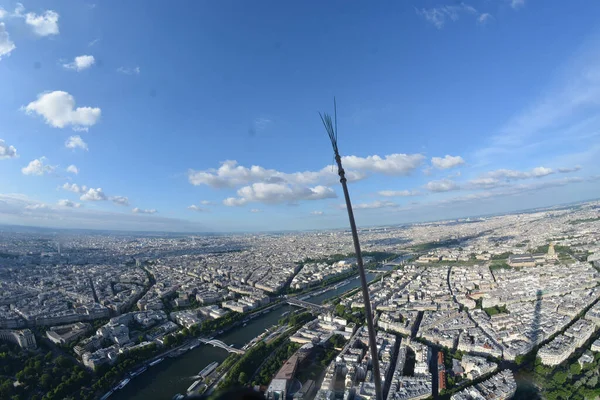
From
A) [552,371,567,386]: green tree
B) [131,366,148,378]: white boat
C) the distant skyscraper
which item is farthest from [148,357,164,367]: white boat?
the distant skyscraper

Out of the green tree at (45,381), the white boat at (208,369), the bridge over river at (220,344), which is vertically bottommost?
the white boat at (208,369)

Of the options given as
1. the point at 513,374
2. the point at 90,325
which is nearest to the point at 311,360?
the point at 513,374

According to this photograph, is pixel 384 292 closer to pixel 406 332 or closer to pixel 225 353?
pixel 406 332

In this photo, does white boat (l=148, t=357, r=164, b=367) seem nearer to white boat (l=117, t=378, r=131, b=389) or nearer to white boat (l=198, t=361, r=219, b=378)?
white boat (l=117, t=378, r=131, b=389)

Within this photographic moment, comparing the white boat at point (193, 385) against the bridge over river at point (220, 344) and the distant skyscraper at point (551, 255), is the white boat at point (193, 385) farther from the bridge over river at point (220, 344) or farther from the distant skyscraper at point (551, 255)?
the distant skyscraper at point (551, 255)

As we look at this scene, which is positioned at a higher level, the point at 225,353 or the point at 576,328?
the point at 576,328

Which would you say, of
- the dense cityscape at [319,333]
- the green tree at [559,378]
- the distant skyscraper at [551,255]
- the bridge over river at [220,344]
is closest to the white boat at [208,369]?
the dense cityscape at [319,333]
